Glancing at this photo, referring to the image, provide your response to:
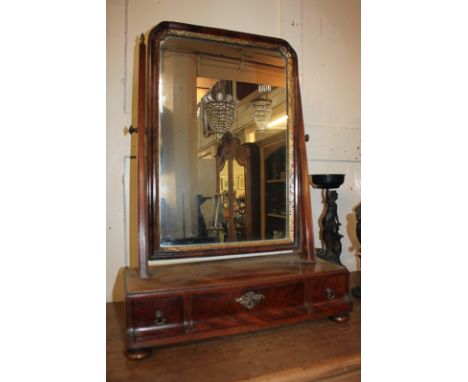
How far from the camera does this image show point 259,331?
84cm

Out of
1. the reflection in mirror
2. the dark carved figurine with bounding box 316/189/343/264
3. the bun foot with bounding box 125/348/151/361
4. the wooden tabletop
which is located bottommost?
the wooden tabletop

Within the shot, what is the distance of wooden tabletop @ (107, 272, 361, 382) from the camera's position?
65cm

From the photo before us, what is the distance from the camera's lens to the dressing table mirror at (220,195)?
758 millimetres

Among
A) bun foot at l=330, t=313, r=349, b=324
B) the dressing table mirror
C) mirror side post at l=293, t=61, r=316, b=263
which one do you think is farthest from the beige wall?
bun foot at l=330, t=313, r=349, b=324

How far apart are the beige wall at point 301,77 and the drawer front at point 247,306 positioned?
1.52 ft

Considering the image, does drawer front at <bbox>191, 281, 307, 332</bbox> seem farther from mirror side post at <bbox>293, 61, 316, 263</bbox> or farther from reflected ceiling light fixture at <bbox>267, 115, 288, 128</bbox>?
reflected ceiling light fixture at <bbox>267, 115, 288, 128</bbox>

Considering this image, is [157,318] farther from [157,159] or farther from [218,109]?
[218,109]

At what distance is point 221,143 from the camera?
1.01 metres

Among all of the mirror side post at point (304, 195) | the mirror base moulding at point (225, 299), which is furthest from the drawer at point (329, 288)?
the mirror side post at point (304, 195)
